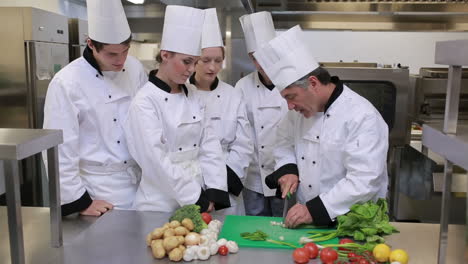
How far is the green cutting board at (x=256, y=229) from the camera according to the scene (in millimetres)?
1210

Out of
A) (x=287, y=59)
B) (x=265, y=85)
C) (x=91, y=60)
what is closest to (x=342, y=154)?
(x=287, y=59)

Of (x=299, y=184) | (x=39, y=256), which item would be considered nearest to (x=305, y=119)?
(x=299, y=184)

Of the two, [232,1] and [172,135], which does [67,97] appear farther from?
[232,1]

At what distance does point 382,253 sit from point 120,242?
70 cm

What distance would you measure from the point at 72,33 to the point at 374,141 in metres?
2.55

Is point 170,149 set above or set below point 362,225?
above

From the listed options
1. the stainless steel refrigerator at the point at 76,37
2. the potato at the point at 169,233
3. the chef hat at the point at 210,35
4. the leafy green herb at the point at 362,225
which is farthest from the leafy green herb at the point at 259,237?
the stainless steel refrigerator at the point at 76,37

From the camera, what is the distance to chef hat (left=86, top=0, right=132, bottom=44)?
1.49 meters

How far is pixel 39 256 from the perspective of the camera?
114 centimetres

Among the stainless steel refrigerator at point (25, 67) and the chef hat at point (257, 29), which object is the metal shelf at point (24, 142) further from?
the stainless steel refrigerator at point (25, 67)

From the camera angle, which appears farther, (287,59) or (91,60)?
(91,60)

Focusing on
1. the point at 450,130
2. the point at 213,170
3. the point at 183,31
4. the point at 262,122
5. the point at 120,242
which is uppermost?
the point at 183,31

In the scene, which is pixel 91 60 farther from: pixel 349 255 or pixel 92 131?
pixel 349 255

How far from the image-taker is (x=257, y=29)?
6.39ft
